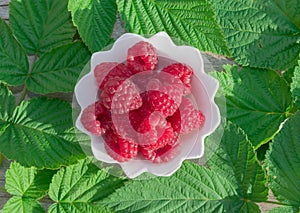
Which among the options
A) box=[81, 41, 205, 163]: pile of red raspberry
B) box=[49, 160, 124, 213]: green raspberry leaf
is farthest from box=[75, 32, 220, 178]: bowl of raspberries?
box=[49, 160, 124, 213]: green raspberry leaf

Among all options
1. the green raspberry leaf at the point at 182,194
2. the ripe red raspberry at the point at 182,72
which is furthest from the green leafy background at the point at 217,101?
the ripe red raspberry at the point at 182,72

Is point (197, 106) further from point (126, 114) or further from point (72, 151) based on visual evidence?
point (72, 151)

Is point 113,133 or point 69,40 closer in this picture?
point 113,133

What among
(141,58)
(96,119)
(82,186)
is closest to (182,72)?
(141,58)

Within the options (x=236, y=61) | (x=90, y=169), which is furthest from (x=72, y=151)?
(x=236, y=61)

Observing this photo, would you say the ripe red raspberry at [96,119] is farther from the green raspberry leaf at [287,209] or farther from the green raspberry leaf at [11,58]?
the green raspberry leaf at [287,209]

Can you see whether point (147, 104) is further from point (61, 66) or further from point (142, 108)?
point (61, 66)
